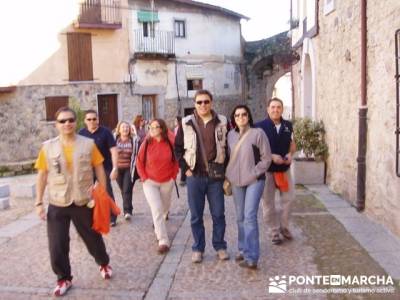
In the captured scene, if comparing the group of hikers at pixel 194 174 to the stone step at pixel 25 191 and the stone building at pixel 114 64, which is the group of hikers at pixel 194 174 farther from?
the stone building at pixel 114 64

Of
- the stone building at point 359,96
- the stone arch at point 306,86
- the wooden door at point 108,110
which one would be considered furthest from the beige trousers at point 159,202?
the wooden door at point 108,110

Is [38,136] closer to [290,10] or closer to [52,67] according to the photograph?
[52,67]

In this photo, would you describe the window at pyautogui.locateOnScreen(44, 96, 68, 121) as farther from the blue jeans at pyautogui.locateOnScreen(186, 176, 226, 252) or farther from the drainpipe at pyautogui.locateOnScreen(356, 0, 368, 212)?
the blue jeans at pyautogui.locateOnScreen(186, 176, 226, 252)

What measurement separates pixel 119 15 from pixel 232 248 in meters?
18.9

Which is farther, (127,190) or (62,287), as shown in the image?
(127,190)

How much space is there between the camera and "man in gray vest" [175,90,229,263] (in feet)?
16.8

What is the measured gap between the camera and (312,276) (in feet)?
15.8

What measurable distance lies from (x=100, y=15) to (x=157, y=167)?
17591 millimetres

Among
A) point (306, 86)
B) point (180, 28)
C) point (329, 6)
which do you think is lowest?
point (306, 86)

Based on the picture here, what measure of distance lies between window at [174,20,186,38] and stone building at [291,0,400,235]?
48.7ft

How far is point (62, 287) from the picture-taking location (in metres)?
4.57

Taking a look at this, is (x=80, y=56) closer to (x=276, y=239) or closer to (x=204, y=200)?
(x=276, y=239)

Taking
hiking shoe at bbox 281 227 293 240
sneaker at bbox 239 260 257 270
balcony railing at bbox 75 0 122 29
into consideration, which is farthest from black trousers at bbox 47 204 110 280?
balcony railing at bbox 75 0 122 29

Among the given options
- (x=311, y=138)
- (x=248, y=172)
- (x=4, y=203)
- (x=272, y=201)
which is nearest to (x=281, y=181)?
(x=272, y=201)
